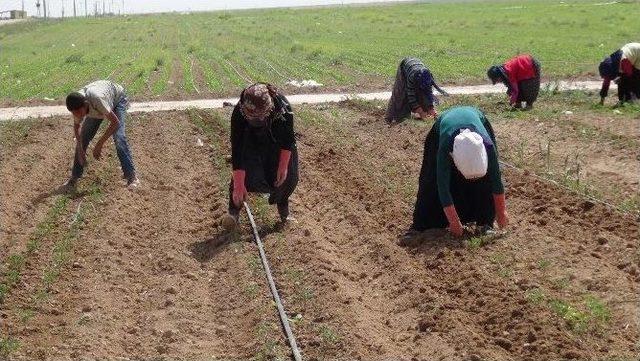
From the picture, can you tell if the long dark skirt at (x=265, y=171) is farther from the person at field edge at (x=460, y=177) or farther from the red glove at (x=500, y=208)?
the red glove at (x=500, y=208)

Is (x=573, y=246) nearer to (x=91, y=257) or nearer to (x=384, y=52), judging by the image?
(x=91, y=257)

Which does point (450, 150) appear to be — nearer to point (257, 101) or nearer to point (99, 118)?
point (257, 101)

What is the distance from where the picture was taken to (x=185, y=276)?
7191 mm

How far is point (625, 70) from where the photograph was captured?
13.4 m

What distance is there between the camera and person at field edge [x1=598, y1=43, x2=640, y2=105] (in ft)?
43.5

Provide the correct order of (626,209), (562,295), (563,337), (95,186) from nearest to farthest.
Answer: (563,337)
(562,295)
(626,209)
(95,186)

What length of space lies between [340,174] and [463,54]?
60.5 ft

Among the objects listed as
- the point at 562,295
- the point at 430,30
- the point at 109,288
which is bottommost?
the point at 430,30

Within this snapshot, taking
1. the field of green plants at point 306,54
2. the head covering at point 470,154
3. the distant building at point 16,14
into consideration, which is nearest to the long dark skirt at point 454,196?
the head covering at point 470,154

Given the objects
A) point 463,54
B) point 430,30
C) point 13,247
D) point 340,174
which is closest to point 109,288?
point 13,247

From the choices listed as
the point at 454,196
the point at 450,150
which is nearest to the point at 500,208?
the point at 454,196

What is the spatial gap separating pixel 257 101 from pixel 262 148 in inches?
33.9

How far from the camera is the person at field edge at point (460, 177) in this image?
672 centimetres

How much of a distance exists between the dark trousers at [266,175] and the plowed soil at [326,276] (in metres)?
0.36
